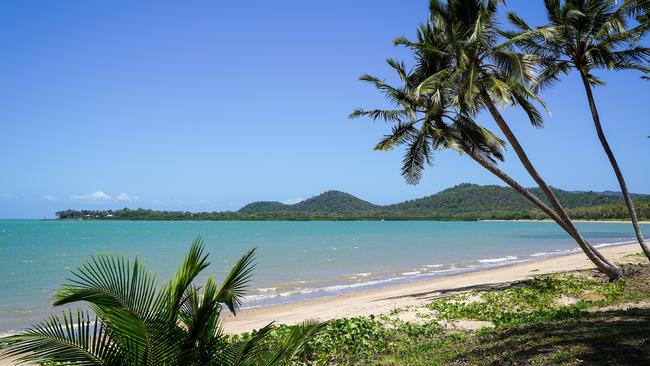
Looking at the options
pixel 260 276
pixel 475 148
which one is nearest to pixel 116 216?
pixel 260 276

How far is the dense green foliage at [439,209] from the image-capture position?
451 ft

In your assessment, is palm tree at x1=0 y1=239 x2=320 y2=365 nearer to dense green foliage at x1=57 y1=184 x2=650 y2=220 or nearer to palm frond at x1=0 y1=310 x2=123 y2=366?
palm frond at x1=0 y1=310 x2=123 y2=366

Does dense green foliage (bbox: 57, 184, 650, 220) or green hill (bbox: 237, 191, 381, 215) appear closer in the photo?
dense green foliage (bbox: 57, 184, 650, 220)

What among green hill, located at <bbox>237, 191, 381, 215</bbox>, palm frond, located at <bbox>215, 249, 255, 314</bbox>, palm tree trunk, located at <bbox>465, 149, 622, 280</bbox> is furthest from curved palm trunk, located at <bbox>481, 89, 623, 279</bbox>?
green hill, located at <bbox>237, 191, 381, 215</bbox>

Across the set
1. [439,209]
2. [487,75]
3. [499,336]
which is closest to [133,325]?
[499,336]

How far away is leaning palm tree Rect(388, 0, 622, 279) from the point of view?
532 inches

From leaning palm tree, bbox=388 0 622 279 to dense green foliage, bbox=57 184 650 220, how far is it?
115255mm

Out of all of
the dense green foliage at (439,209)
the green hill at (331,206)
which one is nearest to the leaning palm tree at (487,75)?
the dense green foliage at (439,209)

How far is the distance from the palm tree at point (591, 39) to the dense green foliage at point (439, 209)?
114 m

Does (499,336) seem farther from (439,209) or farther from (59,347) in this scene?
(439,209)

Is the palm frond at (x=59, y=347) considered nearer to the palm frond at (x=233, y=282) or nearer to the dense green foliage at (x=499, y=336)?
the palm frond at (x=233, y=282)

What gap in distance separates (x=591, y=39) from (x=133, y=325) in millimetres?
14663

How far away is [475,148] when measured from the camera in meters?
15.0

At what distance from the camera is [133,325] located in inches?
140
